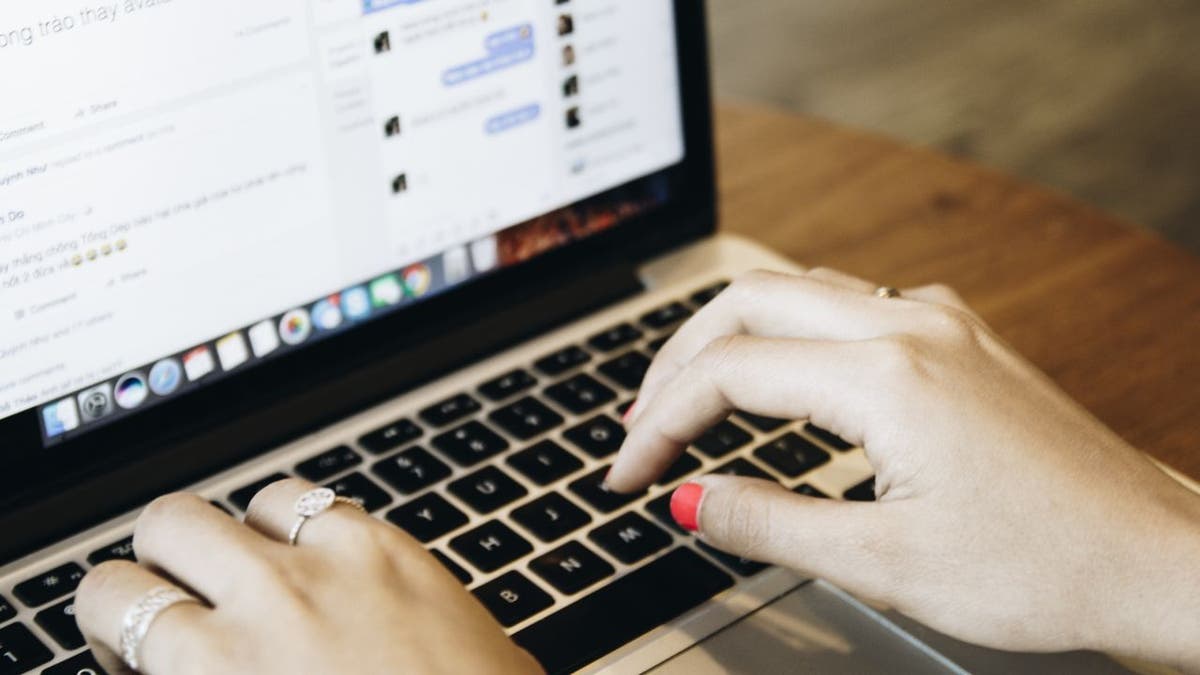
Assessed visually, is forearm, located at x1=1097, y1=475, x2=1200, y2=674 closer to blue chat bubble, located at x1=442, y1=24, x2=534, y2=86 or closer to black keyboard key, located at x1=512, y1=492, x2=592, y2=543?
black keyboard key, located at x1=512, y1=492, x2=592, y2=543

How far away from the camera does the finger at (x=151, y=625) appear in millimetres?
515

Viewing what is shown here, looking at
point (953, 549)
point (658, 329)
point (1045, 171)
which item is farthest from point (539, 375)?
point (1045, 171)

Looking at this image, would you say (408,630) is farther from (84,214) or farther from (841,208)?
(841,208)

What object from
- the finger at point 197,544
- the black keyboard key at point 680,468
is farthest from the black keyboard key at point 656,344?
the finger at point 197,544

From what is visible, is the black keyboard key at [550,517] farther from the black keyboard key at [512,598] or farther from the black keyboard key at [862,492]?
the black keyboard key at [862,492]

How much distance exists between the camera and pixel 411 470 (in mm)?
712

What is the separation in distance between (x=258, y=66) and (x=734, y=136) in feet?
1.86

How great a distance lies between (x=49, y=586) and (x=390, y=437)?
0.65 ft

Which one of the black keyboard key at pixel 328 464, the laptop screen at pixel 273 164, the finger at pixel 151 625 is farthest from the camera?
the black keyboard key at pixel 328 464

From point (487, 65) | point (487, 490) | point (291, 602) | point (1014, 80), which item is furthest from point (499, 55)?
point (1014, 80)

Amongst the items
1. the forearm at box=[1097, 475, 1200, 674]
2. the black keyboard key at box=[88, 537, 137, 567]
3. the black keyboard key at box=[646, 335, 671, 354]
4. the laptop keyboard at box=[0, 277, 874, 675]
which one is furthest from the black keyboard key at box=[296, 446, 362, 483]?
the forearm at box=[1097, 475, 1200, 674]

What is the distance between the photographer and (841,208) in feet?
3.43

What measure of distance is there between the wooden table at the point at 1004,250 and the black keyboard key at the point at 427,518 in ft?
1.36

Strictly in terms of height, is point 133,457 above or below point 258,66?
below
